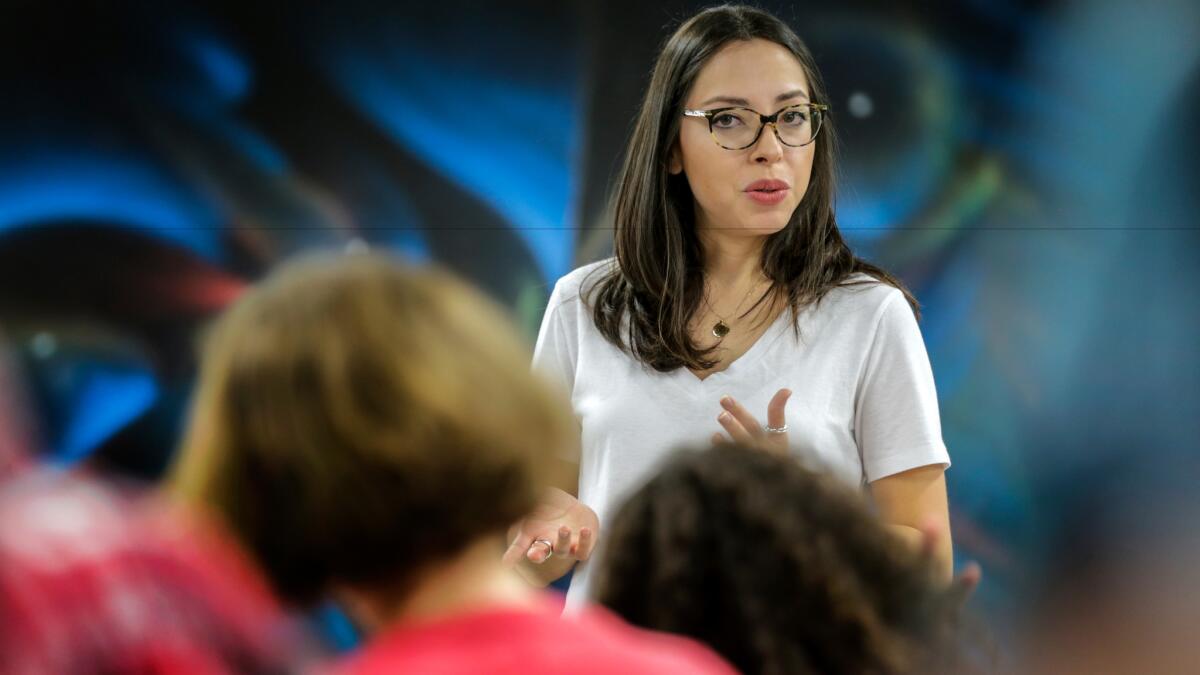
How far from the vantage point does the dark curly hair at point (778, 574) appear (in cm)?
92

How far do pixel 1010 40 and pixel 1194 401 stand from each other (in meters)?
0.93

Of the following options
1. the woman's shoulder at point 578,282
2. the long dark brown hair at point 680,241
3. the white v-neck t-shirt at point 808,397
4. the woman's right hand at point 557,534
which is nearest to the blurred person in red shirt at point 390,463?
the woman's right hand at point 557,534

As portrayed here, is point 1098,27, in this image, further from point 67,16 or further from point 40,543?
point 40,543

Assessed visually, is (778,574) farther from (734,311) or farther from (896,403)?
(734,311)

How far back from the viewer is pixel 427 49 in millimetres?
2992

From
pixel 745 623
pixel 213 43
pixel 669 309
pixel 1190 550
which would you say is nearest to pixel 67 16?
pixel 213 43

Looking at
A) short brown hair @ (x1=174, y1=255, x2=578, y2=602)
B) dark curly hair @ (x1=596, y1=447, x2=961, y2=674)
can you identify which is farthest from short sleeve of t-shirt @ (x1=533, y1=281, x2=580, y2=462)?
short brown hair @ (x1=174, y1=255, x2=578, y2=602)

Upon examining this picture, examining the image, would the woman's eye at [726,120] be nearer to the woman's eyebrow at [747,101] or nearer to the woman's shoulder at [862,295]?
the woman's eyebrow at [747,101]

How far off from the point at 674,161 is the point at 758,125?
0.19 meters

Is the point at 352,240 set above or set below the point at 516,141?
below

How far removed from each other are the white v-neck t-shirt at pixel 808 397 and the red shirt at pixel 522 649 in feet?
3.17

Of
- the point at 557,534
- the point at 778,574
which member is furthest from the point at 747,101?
the point at 778,574

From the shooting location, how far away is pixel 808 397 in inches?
72.9

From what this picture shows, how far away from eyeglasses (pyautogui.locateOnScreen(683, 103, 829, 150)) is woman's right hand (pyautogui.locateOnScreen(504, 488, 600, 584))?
2.05 feet
